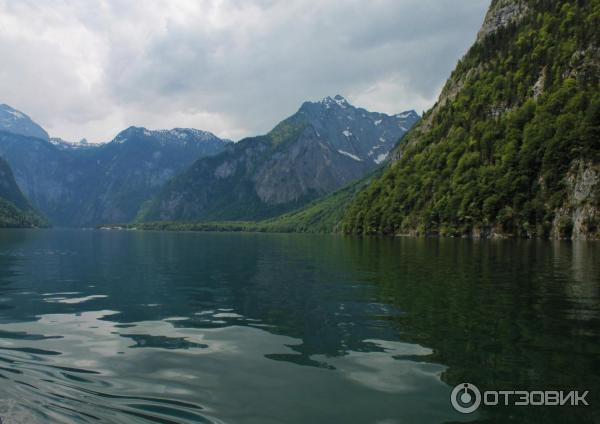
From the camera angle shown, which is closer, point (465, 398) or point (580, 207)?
point (465, 398)

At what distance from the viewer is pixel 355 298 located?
28.1 metres

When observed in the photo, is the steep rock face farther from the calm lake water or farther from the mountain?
the calm lake water

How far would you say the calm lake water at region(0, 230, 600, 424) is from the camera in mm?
11133

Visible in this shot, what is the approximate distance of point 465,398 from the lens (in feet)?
38.4

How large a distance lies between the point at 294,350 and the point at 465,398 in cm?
688

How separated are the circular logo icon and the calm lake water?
0.90 ft

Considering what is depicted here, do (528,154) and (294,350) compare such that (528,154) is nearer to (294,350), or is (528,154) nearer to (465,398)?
(294,350)

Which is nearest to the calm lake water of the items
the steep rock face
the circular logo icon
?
the circular logo icon

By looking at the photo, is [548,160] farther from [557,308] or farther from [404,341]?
[404,341]

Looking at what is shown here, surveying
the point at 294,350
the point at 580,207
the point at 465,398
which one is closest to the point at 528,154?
the point at 580,207

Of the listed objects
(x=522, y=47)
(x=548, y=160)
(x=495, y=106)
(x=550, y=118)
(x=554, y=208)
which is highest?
(x=522, y=47)

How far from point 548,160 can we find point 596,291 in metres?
115

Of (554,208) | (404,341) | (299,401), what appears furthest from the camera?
(554,208)

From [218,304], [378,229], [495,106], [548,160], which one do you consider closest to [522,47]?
[495,106]
